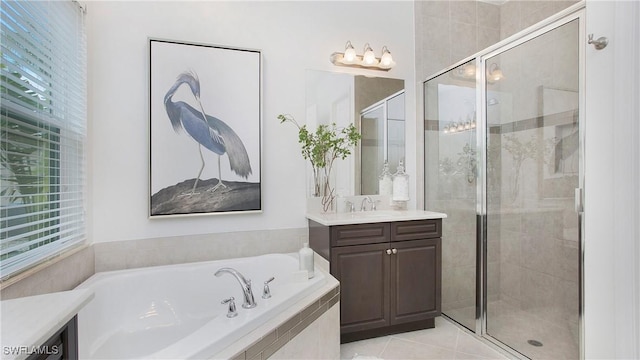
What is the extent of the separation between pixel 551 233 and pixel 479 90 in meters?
1.15

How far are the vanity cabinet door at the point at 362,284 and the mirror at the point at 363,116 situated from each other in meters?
0.63

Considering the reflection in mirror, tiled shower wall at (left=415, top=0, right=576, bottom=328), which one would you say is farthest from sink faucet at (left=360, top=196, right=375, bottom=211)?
tiled shower wall at (left=415, top=0, right=576, bottom=328)

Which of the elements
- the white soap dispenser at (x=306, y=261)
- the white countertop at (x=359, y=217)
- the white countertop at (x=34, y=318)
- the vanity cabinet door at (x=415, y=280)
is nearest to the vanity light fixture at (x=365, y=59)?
the white countertop at (x=359, y=217)

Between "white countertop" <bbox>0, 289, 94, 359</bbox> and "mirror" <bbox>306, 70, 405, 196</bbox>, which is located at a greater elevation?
"mirror" <bbox>306, 70, 405, 196</bbox>

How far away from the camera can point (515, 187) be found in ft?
7.66

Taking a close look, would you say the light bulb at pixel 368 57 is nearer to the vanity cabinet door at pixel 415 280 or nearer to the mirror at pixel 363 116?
the mirror at pixel 363 116

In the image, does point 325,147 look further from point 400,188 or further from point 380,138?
point 400,188

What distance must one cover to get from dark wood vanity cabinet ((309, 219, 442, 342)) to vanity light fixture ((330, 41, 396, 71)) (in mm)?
1398

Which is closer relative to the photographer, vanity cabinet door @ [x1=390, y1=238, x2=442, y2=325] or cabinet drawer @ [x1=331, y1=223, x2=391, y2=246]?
cabinet drawer @ [x1=331, y1=223, x2=391, y2=246]

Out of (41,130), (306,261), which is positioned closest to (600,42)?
(306,261)

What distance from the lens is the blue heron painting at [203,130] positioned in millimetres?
2318

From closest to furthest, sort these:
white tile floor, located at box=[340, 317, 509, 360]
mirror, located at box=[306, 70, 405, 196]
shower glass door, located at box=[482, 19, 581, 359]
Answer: shower glass door, located at box=[482, 19, 581, 359] < white tile floor, located at box=[340, 317, 509, 360] < mirror, located at box=[306, 70, 405, 196]

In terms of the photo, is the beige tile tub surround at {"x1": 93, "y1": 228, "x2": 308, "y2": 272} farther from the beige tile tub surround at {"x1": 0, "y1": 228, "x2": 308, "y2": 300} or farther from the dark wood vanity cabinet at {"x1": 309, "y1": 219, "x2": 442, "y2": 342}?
the dark wood vanity cabinet at {"x1": 309, "y1": 219, "x2": 442, "y2": 342}

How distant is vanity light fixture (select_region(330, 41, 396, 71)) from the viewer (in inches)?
108
